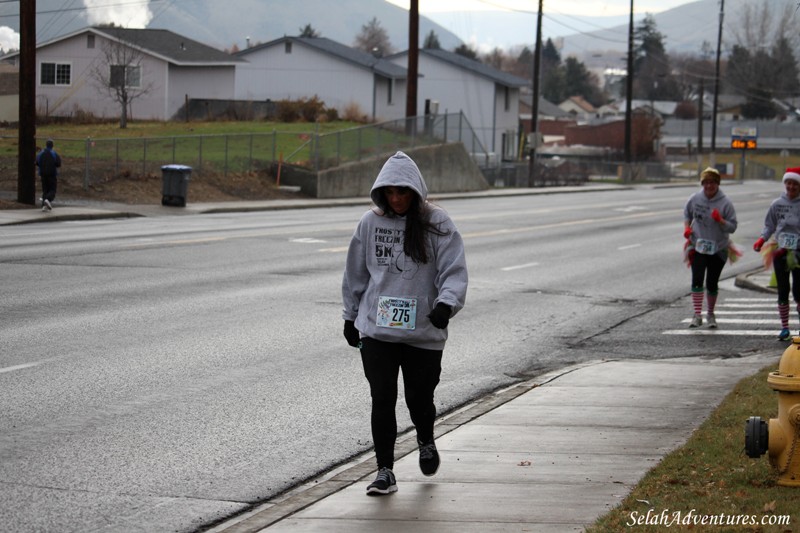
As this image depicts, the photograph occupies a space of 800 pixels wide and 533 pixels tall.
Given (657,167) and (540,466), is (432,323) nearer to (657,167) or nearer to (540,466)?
(540,466)

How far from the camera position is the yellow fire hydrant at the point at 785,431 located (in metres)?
6.62

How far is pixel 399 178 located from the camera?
6957 millimetres

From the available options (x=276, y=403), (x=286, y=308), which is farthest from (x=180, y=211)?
(x=276, y=403)

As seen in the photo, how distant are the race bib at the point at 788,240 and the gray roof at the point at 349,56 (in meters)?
62.2

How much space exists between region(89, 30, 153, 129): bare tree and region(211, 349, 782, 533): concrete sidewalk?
51436 millimetres

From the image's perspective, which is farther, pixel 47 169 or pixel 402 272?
pixel 47 169

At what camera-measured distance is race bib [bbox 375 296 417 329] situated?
274 inches

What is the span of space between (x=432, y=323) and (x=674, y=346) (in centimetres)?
738

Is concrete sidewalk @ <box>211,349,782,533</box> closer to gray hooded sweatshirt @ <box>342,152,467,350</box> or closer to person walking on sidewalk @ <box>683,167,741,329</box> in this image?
gray hooded sweatshirt @ <box>342,152,467,350</box>

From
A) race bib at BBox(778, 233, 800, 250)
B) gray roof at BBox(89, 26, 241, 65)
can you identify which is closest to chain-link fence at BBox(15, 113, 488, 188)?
gray roof at BBox(89, 26, 241, 65)

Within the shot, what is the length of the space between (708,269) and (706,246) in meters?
0.39

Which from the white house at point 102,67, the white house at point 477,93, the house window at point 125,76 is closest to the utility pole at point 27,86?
the house window at point 125,76

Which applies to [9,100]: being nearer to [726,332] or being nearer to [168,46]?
[168,46]

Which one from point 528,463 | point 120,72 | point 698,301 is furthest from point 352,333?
point 120,72
